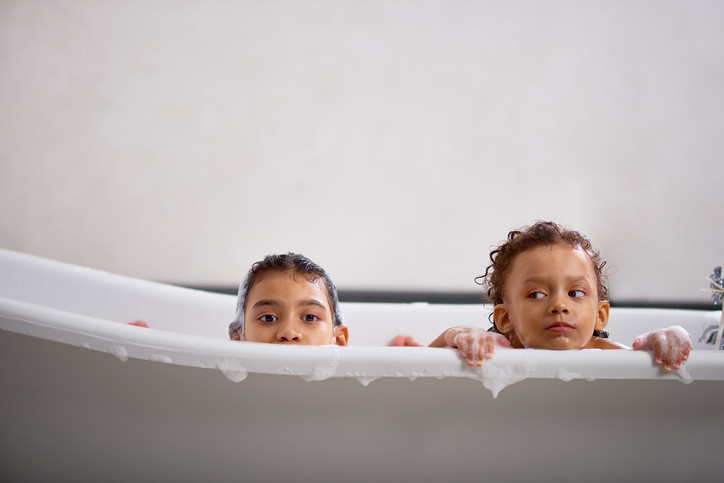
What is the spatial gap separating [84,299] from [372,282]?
123 cm

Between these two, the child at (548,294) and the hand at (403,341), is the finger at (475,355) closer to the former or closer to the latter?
the child at (548,294)

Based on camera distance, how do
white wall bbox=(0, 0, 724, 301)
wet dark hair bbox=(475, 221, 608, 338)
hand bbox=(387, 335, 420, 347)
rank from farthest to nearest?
white wall bbox=(0, 0, 724, 301)
hand bbox=(387, 335, 420, 347)
wet dark hair bbox=(475, 221, 608, 338)

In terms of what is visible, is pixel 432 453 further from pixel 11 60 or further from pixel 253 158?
pixel 11 60

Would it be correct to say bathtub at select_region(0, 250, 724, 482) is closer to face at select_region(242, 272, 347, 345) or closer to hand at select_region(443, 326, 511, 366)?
hand at select_region(443, 326, 511, 366)

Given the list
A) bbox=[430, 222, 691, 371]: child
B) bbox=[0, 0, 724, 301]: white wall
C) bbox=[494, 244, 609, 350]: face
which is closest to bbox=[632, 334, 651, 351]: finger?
bbox=[430, 222, 691, 371]: child

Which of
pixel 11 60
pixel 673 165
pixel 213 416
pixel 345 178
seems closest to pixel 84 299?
pixel 213 416

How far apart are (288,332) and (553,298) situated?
452mm

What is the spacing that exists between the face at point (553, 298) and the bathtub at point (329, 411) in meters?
0.13

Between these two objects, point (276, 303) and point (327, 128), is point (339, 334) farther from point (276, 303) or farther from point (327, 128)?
point (327, 128)

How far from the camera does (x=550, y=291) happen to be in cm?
121

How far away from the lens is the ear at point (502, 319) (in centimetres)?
131

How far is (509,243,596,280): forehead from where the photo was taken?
1218 mm

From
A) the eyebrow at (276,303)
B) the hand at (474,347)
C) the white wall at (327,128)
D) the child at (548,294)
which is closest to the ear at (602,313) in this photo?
the child at (548,294)

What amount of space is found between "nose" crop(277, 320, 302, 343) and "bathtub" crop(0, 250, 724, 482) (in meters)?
0.17
